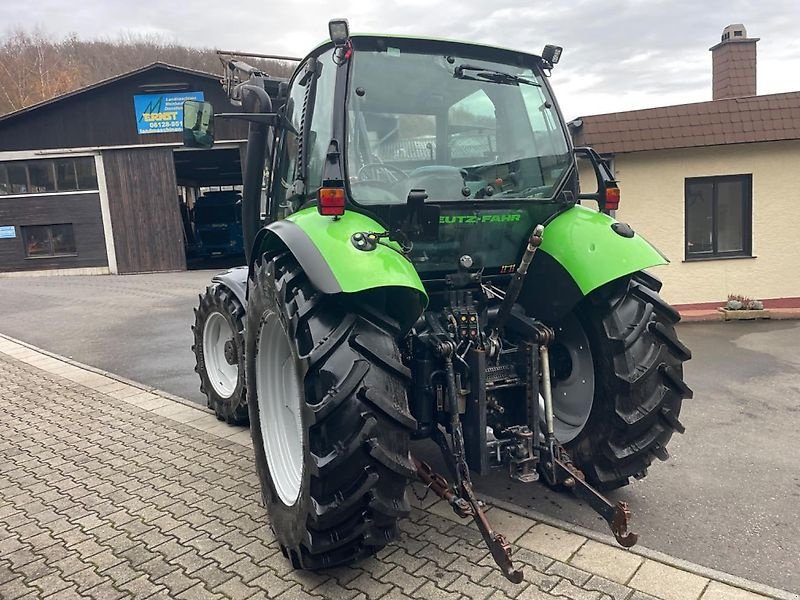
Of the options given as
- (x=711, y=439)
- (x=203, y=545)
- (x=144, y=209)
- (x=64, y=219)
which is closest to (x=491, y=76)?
(x=203, y=545)

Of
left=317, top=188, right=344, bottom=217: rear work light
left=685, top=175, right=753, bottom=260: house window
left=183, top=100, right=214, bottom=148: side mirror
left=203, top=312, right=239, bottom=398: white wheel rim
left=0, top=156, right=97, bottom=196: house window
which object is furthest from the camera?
left=0, top=156, right=97, bottom=196: house window

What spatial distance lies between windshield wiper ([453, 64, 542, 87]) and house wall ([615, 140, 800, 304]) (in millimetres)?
6385

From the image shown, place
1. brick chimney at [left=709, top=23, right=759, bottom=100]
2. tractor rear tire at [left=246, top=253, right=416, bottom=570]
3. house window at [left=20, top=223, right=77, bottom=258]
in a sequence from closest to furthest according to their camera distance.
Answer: tractor rear tire at [left=246, top=253, right=416, bottom=570]
brick chimney at [left=709, top=23, right=759, bottom=100]
house window at [left=20, top=223, right=77, bottom=258]

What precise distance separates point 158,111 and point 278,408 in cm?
1871

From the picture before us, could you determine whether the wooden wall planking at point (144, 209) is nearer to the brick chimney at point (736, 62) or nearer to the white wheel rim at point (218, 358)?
the brick chimney at point (736, 62)

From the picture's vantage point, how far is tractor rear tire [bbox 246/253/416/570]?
252 cm

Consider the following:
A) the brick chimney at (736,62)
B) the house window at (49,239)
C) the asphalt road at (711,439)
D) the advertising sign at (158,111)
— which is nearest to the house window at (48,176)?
the house window at (49,239)

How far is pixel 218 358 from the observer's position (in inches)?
209

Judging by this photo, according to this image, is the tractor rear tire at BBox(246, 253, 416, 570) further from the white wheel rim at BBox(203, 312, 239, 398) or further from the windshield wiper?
the white wheel rim at BBox(203, 312, 239, 398)

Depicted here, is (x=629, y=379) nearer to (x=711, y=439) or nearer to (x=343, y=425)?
(x=343, y=425)

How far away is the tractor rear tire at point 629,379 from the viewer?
10.6 ft

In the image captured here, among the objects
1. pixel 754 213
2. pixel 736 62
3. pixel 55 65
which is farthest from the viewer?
pixel 55 65

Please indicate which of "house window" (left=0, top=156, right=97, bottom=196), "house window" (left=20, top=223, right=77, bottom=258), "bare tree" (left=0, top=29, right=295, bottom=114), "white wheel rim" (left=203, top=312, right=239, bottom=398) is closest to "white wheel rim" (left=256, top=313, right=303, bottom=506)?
"white wheel rim" (left=203, top=312, right=239, bottom=398)

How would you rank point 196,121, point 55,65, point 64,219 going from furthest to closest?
1. point 55,65
2. point 64,219
3. point 196,121
